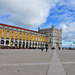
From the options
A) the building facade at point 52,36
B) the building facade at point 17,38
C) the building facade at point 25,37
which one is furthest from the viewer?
the building facade at point 52,36

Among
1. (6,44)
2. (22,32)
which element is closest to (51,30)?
(22,32)

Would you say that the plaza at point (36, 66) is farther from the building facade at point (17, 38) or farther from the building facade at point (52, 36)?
the building facade at point (52, 36)

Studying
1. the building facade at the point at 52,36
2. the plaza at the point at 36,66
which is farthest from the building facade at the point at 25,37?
the plaza at the point at 36,66

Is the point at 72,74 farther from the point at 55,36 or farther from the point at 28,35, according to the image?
the point at 55,36

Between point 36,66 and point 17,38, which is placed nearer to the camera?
Result: point 36,66

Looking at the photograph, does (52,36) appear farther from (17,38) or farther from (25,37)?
(17,38)

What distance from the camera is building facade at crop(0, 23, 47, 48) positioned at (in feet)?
160

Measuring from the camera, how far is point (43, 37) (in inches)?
3243

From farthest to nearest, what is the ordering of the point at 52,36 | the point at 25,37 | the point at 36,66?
the point at 52,36 < the point at 25,37 < the point at 36,66

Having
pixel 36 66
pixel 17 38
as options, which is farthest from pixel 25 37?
pixel 36 66

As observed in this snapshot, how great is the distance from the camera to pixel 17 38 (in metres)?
56.5

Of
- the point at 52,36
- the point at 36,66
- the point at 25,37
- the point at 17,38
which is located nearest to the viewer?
the point at 36,66

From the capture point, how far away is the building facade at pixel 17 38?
1918 inches

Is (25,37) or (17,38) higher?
(25,37)
